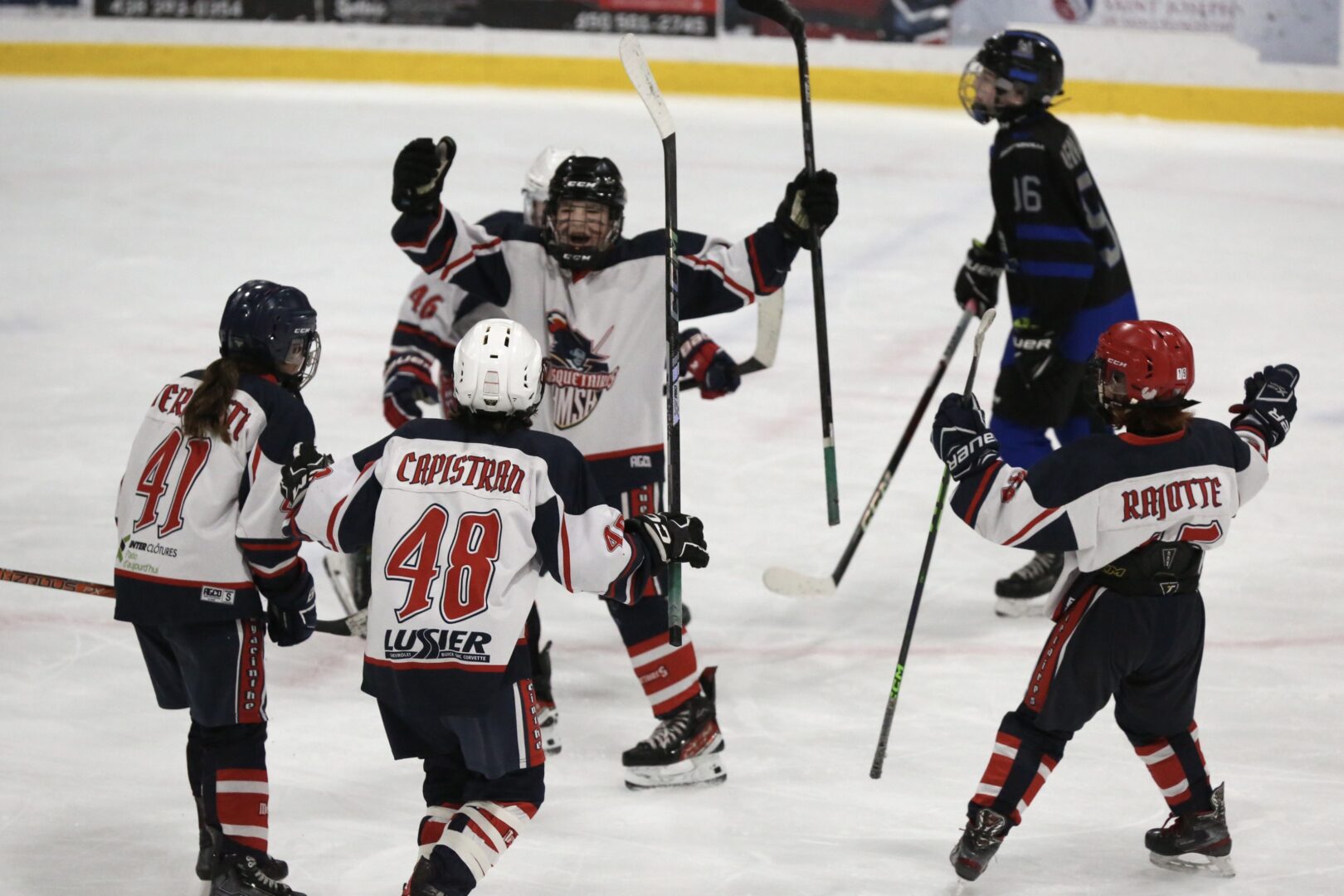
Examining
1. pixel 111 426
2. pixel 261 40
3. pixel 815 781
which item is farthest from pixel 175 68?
pixel 815 781

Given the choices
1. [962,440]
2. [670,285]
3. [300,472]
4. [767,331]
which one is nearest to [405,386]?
[767,331]

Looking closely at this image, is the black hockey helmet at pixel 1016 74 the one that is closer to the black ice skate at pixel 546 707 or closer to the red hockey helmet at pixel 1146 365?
the red hockey helmet at pixel 1146 365

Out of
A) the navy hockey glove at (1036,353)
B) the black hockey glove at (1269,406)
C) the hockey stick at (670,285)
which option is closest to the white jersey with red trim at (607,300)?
the hockey stick at (670,285)

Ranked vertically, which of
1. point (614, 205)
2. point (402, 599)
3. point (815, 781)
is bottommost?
point (815, 781)

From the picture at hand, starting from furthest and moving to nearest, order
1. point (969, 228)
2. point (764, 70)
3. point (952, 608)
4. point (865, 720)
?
point (764, 70) < point (969, 228) < point (952, 608) < point (865, 720)

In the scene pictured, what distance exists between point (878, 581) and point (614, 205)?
57.2 inches

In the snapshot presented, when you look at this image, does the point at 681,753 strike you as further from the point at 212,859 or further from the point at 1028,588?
the point at 1028,588

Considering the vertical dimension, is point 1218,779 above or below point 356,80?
below

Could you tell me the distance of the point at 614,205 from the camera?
3172 millimetres

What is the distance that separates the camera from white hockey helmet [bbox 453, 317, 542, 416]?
2385mm

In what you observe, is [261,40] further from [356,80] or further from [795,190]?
[795,190]

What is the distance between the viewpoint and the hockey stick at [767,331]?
367 centimetres

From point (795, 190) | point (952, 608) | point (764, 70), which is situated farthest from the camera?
point (764, 70)

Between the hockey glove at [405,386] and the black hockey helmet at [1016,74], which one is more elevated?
the black hockey helmet at [1016,74]
